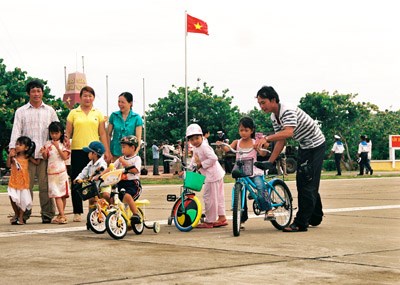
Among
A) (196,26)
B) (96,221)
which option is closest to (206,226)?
(96,221)

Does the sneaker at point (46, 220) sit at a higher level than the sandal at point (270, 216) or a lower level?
lower

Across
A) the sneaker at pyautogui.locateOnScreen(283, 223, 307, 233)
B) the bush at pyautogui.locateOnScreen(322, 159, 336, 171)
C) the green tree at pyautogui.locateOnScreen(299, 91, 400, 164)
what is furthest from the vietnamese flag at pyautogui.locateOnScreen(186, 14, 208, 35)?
the sneaker at pyautogui.locateOnScreen(283, 223, 307, 233)

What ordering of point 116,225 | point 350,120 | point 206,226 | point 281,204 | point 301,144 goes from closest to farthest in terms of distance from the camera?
point 116,225 → point 281,204 → point 301,144 → point 206,226 → point 350,120

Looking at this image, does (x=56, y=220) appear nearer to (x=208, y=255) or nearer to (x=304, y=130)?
(x=304, y=130)

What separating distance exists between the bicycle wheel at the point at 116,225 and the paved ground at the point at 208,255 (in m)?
0.10

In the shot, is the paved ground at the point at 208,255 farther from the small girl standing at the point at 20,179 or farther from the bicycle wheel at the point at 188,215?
the small girl standing at the point at 20,179

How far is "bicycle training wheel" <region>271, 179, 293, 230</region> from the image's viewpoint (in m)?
9.68

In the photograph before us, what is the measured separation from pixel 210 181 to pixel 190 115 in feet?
210

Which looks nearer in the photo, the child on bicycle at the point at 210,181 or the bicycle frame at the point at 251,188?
the bicycle frame at the point at 251,188

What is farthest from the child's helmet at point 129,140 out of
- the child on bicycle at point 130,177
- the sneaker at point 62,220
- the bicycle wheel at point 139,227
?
the sneaker at point 62,220

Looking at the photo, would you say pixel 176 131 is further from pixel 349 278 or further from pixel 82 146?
pixel 349 278

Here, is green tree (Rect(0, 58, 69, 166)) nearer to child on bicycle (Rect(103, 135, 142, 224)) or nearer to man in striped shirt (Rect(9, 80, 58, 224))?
man in striped shirt (Rect(9, 80, 58, 224))

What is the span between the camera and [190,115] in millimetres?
74250

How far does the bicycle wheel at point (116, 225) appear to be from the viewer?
8.80 m
